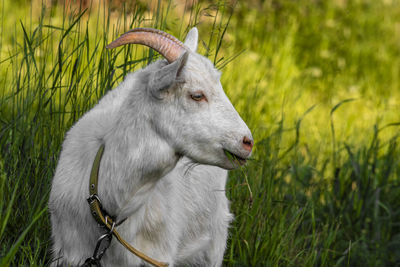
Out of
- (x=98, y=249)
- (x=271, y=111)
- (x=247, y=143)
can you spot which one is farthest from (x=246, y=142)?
(x=271, y=111)

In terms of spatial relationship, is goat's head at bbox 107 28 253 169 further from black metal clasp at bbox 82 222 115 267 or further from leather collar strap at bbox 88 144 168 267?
black metal clasp at bbox 82 222 115 267

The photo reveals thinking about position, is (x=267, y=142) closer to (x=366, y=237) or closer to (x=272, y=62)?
(x=366, y=237)

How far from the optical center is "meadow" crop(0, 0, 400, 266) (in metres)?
2.93

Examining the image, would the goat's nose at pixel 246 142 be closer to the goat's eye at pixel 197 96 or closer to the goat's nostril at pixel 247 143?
the goat's nostril at pixel 247 143

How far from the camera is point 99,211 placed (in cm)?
237

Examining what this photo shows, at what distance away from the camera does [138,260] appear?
260 cm

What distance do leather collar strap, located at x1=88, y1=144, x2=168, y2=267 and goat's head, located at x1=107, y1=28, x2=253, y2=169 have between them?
31 centimetres

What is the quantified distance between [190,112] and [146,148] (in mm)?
231

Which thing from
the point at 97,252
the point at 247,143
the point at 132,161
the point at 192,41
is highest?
the point at 192,41

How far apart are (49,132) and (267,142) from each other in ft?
4.70

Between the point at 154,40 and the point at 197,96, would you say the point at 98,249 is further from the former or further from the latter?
the point at 154,40

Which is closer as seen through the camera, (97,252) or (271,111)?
(97,252)

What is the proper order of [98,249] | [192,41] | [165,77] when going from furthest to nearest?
→ [192,41], [98,249], [165,77]

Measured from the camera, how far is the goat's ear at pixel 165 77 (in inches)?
88.6
